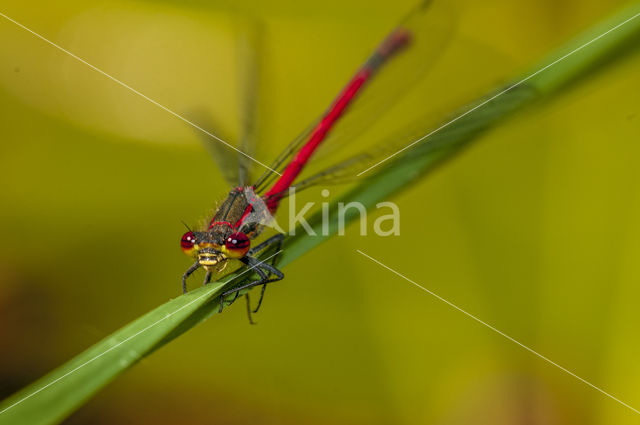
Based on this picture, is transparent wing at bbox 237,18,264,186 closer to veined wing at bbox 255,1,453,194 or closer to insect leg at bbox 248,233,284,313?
veined wing at bbox 255,1,453,194

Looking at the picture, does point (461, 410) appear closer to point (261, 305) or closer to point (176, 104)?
point (261, 305)

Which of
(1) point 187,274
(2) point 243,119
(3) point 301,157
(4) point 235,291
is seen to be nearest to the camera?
(4) point 235,291

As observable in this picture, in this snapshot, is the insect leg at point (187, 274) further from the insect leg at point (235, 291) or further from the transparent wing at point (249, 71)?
the transparent wing at point (249, 71)

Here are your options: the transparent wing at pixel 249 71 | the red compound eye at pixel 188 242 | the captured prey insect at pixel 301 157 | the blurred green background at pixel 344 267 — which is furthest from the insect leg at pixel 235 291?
the transparent wing at pixel 249 71

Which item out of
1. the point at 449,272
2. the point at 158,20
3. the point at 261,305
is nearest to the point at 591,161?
the point at 449,272

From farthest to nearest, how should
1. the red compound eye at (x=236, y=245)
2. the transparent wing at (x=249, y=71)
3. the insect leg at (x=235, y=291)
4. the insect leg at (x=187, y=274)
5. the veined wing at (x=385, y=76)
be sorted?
the transparent wing at (x=249, y=71), the veined wing at (x=385, y=76), the insect leg at (x=187, y=274), the red compound eye at (x=236, y=245), the insect leg at (x=235, y=291)

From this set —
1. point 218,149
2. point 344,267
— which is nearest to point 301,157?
point 218,149

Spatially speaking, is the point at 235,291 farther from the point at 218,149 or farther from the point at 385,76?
the point at 385,76
